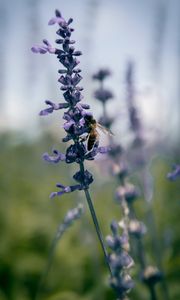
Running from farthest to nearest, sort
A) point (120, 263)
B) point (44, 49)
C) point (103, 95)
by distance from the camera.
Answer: point (103, 95) < point (120, 263) < point (44, 49)

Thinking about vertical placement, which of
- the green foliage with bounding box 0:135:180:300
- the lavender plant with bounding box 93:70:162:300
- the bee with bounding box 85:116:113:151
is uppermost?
the bee with bounding box 85:116:113:151

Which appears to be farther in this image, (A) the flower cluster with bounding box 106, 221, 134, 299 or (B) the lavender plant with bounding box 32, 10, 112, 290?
(A) the flower cluster with bounding box 106, 221, 134, 299

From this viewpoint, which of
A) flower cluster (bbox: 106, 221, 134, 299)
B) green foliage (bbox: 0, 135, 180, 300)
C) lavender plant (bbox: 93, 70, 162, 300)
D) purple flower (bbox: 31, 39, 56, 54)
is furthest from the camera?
green foliage (bbox: 0, 135, 180, 300)

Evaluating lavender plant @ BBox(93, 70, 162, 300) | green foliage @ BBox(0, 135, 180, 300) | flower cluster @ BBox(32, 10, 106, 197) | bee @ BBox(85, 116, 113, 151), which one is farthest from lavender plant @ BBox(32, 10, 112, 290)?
green foliage @ BBox(0, 135, 180, 300)

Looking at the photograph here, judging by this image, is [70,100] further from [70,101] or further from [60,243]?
[60,243]

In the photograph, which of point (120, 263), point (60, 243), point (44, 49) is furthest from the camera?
point (60, 243)

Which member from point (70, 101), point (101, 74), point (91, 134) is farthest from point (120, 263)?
point (101, 74)

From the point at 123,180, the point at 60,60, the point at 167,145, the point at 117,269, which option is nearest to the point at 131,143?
the point at 123,180

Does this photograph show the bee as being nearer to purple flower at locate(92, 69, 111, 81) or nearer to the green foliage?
purple flower at locate(92, 69, 111, 81)

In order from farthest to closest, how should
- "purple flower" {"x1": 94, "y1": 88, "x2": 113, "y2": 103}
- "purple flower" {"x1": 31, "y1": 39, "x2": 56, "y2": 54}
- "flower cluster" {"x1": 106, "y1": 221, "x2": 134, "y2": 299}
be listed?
1. "purple flower" {"x1": 94, "y1": 88, "x2": 113, "y2": 103}
2. "flower cluster" {"x1": 106, "y1": 221, "x2": 134, "y2": 299}
3. "purple flower" {"x1": 31, "y1": 39, "x2": 56, "y2": 54}
